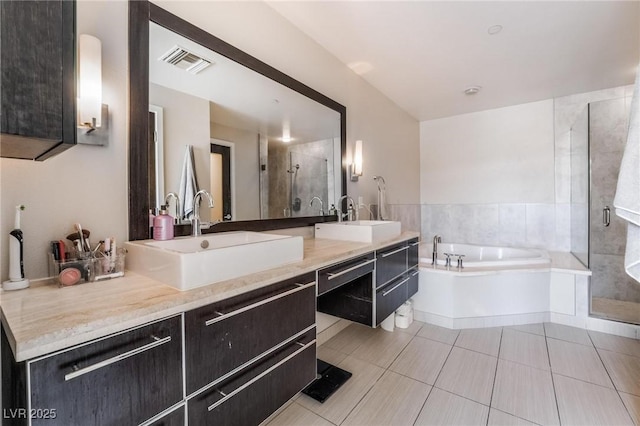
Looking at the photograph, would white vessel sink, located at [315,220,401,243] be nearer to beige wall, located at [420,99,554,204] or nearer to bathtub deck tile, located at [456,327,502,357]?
bathtub deck tile, located at [456,327,502,357]

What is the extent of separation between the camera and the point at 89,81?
1036 mm

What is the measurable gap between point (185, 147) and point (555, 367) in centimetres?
272

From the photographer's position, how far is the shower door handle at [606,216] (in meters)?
2.70

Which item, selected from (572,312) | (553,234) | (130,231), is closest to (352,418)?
(130,231)

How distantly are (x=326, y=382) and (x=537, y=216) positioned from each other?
3369mm

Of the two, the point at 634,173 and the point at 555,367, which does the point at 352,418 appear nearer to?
the point at 555,367

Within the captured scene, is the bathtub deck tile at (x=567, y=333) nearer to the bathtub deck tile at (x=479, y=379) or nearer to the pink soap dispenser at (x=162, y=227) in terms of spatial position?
the bathtub deck tile at (x=479, y=379)

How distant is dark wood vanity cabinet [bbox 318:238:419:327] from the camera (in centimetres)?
168

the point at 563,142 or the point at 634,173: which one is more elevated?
the point at 563,142

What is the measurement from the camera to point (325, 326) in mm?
2285

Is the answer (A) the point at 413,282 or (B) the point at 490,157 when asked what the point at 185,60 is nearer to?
(A) the point at 413,282

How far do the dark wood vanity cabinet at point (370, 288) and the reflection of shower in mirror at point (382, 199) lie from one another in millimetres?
791

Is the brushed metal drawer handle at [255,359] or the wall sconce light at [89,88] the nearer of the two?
the brushed metal drawer handle at [255,359]

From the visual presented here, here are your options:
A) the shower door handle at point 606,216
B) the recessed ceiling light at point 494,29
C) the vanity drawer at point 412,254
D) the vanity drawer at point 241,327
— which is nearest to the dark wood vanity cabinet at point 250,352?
the vanity drawer at point 241,327
